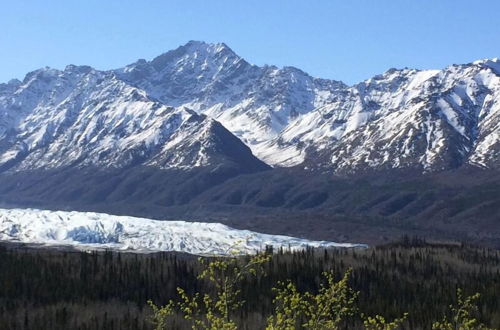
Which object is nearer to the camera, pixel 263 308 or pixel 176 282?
pixel 263 308

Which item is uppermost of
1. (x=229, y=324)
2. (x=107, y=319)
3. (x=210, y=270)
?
(x=210, y=270)

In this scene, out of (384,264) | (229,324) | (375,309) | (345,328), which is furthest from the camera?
(384,264)

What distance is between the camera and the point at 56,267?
132750 millimetres

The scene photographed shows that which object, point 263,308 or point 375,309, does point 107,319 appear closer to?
point 263,308

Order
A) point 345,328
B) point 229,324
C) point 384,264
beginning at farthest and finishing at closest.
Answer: point 384,264, point 345,328, point 229,324

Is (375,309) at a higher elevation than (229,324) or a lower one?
lower

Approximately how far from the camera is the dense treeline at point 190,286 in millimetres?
94188

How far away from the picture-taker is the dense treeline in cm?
9419

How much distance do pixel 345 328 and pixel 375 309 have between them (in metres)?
15.4

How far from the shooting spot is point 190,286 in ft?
425

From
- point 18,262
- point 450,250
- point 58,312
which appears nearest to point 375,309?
point 58,312

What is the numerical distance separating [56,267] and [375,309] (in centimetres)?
6227

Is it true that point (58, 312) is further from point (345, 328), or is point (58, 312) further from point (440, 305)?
point (440, 305)

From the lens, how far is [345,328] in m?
86.2
